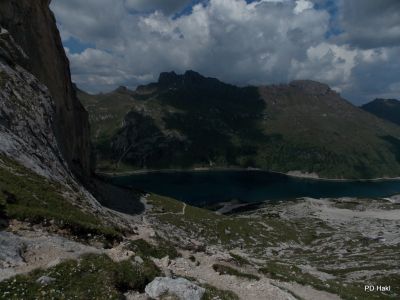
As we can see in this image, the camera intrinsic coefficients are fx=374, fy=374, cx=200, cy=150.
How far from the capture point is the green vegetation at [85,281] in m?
17.1

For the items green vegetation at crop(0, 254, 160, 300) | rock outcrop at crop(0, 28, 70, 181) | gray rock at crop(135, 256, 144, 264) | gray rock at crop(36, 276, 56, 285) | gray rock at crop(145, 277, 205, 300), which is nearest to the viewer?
green vegetation at crop(0, 254, 160, 300)

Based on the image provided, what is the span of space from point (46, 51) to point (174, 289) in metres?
71.8

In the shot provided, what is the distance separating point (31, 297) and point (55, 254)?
5.50m

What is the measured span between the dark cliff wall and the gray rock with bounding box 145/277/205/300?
162 ft

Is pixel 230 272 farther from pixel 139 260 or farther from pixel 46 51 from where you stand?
pixel 46 51

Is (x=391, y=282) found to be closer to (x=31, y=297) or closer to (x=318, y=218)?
(x=31, y=297)

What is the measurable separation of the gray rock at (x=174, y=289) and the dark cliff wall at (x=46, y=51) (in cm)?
4952

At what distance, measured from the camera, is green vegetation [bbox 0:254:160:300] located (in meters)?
17.1

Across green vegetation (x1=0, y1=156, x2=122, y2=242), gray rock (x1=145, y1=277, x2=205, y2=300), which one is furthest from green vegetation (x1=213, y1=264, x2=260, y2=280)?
green vegetation (x1=0, y1=156, x2=122, y2=242)

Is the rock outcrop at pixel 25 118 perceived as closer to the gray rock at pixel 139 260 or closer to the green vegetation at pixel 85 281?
the gray rock at pixel 139 260

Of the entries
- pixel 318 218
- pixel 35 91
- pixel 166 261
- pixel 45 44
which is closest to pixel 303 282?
pixel 166 261

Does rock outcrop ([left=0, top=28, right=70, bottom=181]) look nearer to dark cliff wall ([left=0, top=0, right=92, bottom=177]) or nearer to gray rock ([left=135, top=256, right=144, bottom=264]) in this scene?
dark cliff wall ([left=0, top=0, right=92, bottom=177])

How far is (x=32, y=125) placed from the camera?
49750 mm

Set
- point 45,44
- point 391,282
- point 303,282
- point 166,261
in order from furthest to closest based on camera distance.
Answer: point 45,44 → point 391,282 → point 303,282 → point 166,261
